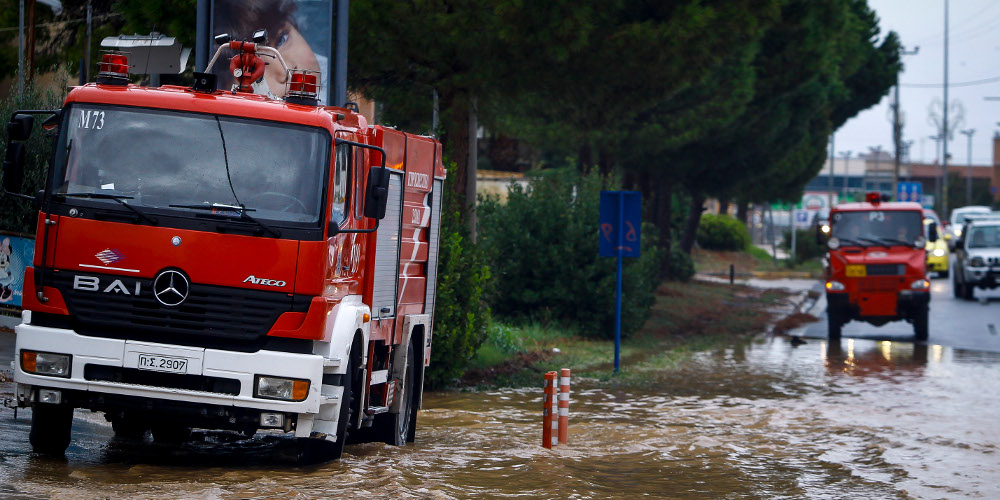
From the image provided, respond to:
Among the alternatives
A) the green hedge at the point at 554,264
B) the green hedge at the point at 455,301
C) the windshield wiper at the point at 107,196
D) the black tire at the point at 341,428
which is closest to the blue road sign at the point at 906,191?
the green hedge at the point at 554,264

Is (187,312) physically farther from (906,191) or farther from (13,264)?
(906,191)

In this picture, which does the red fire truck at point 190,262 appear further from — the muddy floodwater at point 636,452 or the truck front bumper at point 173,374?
the muddy floodwater at point 636,452

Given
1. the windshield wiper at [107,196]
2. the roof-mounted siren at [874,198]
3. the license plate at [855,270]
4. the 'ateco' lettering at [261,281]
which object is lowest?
the 'ateco' lettering at [261,281]

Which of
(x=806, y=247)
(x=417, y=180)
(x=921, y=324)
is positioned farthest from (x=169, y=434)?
(x=806, y=247)

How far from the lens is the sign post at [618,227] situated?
17969 millimetres

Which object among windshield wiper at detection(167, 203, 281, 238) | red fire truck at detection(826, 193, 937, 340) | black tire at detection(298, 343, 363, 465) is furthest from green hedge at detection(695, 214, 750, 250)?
windshield wiper at detection(167, 203, 281, 238)

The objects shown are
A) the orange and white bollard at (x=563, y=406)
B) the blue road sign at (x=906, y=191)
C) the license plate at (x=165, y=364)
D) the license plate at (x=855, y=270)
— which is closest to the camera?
the license plate at (x=165, y=364)

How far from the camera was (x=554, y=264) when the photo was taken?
22.0m

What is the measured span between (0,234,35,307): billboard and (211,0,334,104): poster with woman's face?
3.65 metres

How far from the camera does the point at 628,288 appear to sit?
74.1ft

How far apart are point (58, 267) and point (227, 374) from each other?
130 centimetres

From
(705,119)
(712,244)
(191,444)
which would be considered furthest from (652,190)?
(191,444)

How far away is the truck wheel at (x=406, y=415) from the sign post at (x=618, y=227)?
7.14m

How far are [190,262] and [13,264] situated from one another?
862 cm
